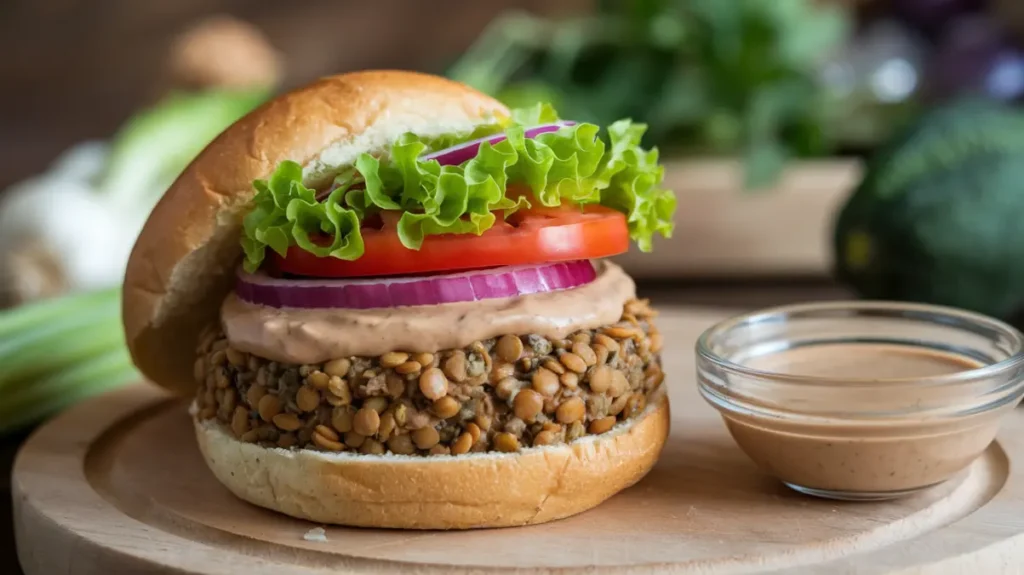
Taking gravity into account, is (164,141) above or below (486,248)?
below

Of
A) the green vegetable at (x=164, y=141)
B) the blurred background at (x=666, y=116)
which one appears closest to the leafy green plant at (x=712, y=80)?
the blurred background at (x=666, y=116)

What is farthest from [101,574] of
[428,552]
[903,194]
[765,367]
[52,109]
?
[52,109]

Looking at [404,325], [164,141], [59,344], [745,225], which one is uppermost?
[404,325]

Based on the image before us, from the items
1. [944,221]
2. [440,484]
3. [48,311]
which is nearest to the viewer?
[440,484]

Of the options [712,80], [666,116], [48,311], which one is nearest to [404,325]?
[48,311]

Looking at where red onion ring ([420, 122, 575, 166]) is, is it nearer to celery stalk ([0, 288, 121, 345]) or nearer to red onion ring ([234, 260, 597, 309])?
red onion ring ([234, 260, 597, 309])

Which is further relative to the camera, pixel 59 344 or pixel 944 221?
pixel 944 221

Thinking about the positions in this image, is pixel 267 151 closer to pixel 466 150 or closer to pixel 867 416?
pixel 466 150
